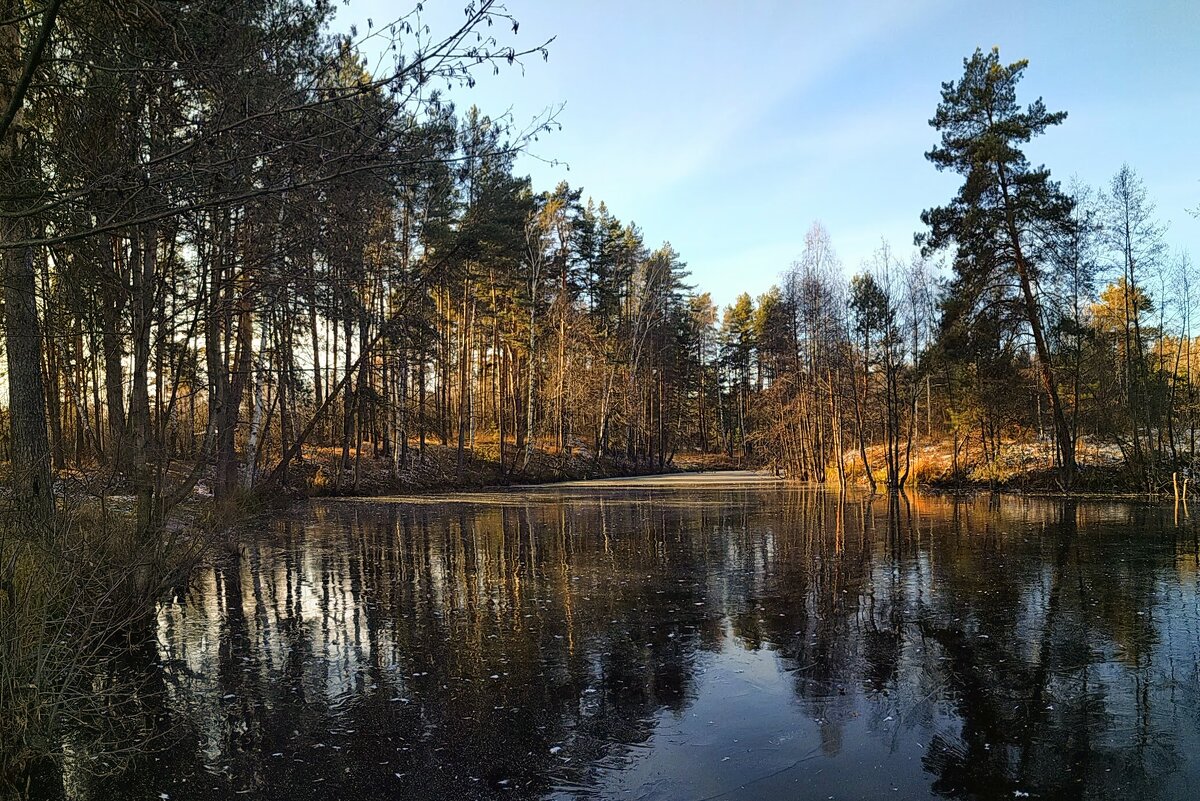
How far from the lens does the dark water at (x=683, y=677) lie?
449cm

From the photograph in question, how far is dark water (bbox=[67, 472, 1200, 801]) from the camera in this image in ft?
14.7

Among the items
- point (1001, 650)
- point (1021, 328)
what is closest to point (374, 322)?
point (1001, 650)

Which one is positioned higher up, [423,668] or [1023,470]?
[423,668]

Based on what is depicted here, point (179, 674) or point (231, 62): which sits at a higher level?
point (231, 62)

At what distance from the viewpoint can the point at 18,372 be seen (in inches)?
307

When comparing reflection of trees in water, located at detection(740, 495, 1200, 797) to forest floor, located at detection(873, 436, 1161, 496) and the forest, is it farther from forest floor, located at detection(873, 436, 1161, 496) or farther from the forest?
forest floor, located at detection(873, 436, 1161, 496)

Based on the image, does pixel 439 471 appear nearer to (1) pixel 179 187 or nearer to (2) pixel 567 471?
(2) pixel 567 471

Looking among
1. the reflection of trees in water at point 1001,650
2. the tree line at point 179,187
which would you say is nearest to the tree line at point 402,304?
the tree line at point 179,187

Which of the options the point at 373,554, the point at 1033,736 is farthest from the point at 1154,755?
the point at 373,554

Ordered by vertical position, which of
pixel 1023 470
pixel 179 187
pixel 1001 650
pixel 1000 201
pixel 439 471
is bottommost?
pixel 1023 470

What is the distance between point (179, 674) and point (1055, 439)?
32.5m

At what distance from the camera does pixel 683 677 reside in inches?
255

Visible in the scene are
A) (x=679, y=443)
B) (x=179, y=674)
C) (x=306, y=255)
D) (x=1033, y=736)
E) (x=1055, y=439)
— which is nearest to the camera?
(x=1033, y=736)

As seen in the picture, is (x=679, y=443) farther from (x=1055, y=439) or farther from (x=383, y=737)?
(x=383, y=737)
